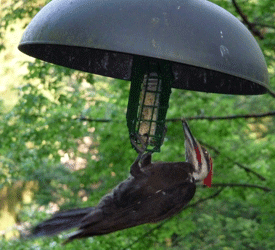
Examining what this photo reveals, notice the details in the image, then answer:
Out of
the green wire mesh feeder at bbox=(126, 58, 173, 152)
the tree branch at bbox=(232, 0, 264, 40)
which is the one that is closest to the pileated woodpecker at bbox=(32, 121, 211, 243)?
the green wire mesh feeder at bbox=(126, 58, 173, 152)

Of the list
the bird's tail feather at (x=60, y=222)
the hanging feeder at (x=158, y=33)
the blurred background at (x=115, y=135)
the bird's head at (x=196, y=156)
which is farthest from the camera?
the blurred background at (x=115, y=135)

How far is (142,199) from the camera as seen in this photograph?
1.82 meters

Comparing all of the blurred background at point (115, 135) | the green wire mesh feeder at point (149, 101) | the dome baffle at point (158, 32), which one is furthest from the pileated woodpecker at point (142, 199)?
the blurred background at point (115, 135)

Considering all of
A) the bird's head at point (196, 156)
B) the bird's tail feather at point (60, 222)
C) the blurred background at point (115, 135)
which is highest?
the bird's head at point (196, 156)

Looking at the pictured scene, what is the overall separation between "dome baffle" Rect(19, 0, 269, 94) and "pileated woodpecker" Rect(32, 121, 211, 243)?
479 mm

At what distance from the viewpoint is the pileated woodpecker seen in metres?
1.77

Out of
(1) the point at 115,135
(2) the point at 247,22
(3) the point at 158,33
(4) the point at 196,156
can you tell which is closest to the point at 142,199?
(4) the point at 196,156

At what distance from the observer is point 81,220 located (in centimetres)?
177

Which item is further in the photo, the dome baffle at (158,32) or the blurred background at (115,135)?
the blurred background at (115,135)

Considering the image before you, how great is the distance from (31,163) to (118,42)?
11.6 ft

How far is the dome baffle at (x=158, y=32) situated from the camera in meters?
1.38

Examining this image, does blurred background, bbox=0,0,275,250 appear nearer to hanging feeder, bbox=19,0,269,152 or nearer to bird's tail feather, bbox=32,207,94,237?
bird's tail feather, bbox=32,207,94,237

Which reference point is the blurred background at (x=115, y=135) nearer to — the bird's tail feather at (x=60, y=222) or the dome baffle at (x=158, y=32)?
the bird's tail feather at (x=60, y=222)

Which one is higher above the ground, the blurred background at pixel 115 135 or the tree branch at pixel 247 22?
the tree branch at pixel 247 22
